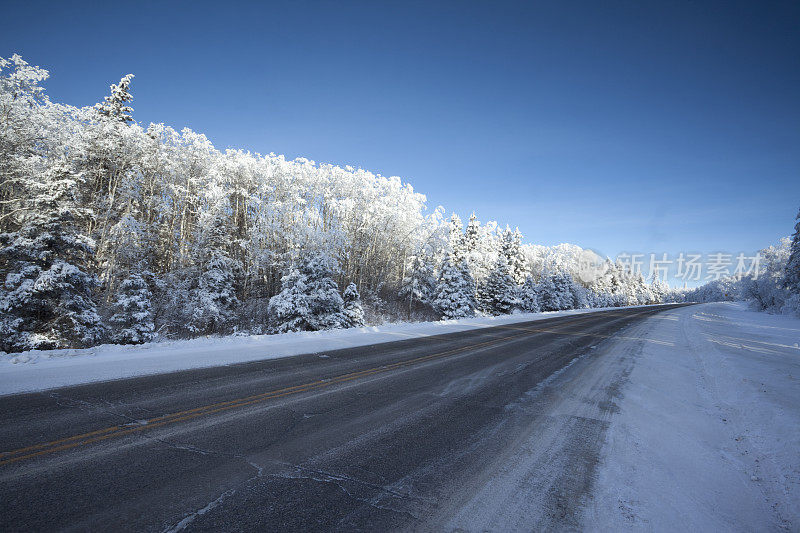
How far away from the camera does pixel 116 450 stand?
146 inches

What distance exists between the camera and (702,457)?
4434 millimetres

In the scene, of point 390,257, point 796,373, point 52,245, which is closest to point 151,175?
point 52,245

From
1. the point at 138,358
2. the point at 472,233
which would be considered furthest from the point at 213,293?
the point at 472,233

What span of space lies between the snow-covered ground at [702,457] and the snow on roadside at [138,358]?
26.3ft

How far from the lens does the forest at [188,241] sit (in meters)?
11.7

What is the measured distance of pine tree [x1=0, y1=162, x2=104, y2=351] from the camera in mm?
10852

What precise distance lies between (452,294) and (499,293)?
354 inches

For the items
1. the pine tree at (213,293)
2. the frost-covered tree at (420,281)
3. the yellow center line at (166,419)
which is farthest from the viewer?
the frost-covered tree at (420,281)

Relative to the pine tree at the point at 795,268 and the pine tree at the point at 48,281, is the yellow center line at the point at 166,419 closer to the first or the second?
the pine tree at the point at 48,281

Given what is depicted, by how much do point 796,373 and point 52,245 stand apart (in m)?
24.1

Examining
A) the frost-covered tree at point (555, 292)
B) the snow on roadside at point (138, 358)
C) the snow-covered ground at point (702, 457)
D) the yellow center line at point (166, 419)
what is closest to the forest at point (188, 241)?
the frost-covered tree at point (555, 292)

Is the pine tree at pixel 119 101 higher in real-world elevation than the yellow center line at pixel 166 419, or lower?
higher

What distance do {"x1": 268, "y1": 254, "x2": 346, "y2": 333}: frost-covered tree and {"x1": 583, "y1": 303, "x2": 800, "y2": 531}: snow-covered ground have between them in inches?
543

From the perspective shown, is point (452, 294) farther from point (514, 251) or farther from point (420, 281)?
point (514, 251)
